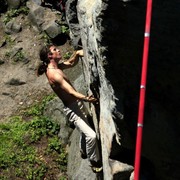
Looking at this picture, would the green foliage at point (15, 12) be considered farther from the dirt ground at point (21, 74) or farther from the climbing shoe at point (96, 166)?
the climbing shoe at point (96, 166)

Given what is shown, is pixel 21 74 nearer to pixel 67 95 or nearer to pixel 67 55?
pixel 67 55

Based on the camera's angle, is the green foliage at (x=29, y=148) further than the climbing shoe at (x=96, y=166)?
Yes

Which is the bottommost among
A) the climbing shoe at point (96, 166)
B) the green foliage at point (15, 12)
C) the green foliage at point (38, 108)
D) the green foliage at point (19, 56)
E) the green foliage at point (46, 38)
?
the green foliage at point (38, 108)

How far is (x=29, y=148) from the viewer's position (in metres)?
12.9

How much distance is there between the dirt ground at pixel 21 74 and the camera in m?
14.7

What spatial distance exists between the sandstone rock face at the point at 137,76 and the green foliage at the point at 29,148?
4987 millimetres

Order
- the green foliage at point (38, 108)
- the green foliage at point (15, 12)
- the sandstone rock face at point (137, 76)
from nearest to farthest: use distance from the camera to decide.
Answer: the sandstone rock face at point (137, 76), the green foliage at point (38, 108), the green foliage at point (15, 12)

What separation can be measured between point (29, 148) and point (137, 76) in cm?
698

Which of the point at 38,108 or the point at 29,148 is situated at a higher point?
the point at 38,108

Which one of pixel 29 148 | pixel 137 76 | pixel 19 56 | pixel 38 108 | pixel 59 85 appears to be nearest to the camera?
pixel 137 76

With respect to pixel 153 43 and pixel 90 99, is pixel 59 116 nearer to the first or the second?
pixel 90 99

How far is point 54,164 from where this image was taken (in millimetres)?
12539

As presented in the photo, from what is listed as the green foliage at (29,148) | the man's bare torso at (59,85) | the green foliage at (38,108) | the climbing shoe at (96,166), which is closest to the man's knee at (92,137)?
the climbing shoe at (96,166)

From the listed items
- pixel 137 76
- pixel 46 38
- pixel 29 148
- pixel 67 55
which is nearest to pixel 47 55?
pixel 137 76
